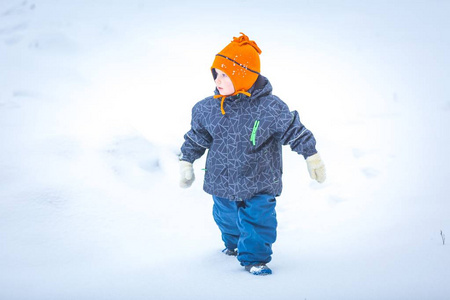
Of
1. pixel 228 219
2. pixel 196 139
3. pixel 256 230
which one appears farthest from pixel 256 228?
pixel 196 139

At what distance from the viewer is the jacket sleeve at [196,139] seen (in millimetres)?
2637

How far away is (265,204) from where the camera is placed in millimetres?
2475

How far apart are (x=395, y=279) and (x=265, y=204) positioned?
2.50ft

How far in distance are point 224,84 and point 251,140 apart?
1.18 feet

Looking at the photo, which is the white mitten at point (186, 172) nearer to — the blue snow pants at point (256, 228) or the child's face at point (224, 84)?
the blue snow pants at point (256, 228)

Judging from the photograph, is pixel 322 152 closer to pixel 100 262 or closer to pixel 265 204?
pixel 265 204

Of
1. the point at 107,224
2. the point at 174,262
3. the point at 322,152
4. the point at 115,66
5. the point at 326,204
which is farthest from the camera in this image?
the point at 115,66

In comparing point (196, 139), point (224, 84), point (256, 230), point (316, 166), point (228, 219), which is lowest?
point (256, 230)

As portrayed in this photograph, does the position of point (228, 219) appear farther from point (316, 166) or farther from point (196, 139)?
point (316, 166)

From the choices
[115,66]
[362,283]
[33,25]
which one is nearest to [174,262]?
[362,283]

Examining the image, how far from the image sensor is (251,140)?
243cm

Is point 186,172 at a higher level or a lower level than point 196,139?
lower

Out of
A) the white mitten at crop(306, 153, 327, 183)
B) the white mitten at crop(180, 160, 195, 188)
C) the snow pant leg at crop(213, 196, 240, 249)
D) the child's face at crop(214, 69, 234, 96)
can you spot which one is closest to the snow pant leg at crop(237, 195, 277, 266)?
the snow pant leg at crop(213, 196, 240, 249)

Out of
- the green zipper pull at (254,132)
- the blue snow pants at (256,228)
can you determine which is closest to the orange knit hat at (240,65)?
the green zipper pull at (254,132)
